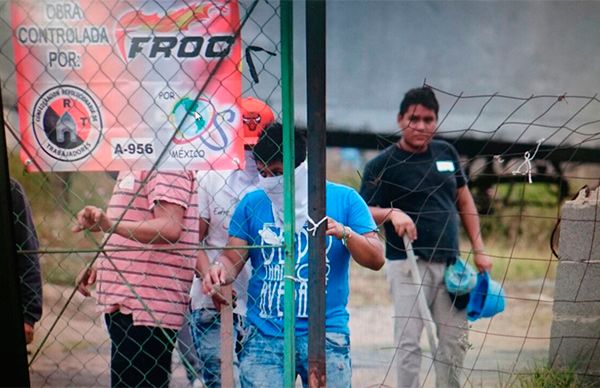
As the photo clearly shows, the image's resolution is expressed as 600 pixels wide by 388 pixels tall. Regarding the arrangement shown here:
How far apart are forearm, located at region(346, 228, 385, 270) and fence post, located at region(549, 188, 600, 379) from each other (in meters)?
1.58

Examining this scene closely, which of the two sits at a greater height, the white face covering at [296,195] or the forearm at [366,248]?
the white face covering at [296,195]

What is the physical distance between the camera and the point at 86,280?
A: 3.96 meters

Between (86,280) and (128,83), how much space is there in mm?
928

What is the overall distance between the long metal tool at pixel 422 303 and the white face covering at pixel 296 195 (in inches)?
52.7

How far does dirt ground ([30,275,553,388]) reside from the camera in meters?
4.71

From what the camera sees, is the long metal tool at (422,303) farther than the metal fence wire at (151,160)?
Yes

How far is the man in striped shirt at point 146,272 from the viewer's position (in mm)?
3877

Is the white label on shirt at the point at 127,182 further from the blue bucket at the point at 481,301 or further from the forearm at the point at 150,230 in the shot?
the blue bucket at the point at 481,301

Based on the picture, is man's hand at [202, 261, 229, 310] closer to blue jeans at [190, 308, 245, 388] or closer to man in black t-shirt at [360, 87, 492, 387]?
blue jeans at [190, 308, 245, 388]

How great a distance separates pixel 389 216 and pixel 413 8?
1.35 m

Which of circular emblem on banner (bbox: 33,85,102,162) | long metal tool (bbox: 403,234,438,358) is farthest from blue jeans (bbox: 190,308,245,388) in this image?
long metal tool (bbox: 403,234,438,358)

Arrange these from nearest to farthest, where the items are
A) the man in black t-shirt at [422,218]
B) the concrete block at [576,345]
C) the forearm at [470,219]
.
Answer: the concrete block at [576,345], the man in black t-shirt at [422,218], the forearm at [470,219]

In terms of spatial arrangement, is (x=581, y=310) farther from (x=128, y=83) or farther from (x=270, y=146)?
(x=128, y=83)

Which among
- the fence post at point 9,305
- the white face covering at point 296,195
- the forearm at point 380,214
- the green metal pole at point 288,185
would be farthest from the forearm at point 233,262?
the forearm at point 380,214
